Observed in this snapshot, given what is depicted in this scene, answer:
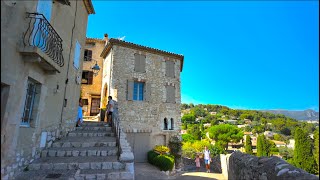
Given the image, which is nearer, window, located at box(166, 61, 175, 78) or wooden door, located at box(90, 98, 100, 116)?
window, located at box(166, 61, 175, 78)

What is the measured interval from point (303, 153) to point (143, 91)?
1901 cm

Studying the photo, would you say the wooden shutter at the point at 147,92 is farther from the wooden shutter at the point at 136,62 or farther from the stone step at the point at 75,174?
the stone step at the point at 75,174

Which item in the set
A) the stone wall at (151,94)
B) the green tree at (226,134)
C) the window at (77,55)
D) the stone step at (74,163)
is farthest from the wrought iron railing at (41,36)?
the green tree at (226,134)

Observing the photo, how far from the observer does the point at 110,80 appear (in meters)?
16.7

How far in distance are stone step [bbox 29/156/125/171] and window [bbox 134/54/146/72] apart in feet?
38.3

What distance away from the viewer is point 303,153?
21.8m

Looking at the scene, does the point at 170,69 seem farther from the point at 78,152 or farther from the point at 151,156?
the point at 78,152

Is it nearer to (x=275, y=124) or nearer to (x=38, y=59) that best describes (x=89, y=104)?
(x=38, y=59)

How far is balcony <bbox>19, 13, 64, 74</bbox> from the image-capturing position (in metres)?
4.98

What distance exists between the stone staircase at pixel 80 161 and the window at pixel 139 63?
9796mm

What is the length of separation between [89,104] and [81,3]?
12.1 metres

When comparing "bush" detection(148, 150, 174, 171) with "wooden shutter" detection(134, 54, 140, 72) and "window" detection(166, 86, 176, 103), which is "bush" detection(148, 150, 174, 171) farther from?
"wooden shutter" detection(134, 54, 140, 72)

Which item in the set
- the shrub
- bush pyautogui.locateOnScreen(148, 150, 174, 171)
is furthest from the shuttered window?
bush pyautogui.locateOnScreen(148, 150, 174, 171)

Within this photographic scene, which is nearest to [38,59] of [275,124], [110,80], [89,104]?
[110,80]
